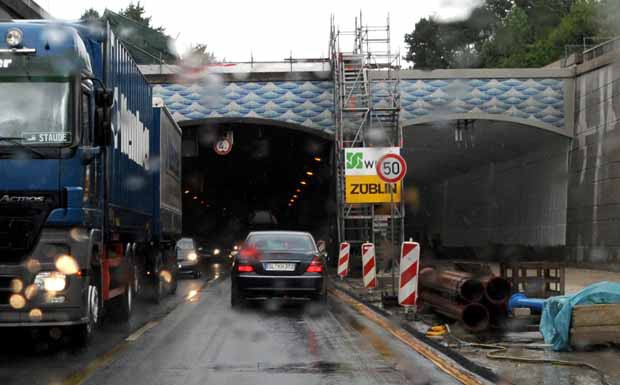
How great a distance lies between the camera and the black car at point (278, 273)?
1603 cm

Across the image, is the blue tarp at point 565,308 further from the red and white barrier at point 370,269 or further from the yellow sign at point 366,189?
the yellow sign at point 366,189

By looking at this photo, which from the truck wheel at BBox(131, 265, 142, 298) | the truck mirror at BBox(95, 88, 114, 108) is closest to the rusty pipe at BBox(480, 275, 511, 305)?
the truck mirror at BBox(95, 88, 114, 108)

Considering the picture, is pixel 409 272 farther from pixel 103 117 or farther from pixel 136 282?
pixel 103 117

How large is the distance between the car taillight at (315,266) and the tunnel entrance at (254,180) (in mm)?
20353

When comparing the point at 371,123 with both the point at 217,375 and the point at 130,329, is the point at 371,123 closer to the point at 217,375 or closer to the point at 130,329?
the point at 130,329

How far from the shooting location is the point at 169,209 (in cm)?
1947

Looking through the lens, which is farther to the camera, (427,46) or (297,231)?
(427,46)

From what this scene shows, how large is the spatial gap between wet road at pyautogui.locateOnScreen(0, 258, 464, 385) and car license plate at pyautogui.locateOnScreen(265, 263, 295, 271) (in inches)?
67.7

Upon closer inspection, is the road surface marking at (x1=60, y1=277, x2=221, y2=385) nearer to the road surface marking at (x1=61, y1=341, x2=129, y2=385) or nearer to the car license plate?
the road surface marking at (x1=61, y1=341, x2=129, y2=385)

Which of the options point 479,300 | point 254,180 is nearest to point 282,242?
point 479,300

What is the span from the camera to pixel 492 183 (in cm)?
4288

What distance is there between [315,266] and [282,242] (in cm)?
89

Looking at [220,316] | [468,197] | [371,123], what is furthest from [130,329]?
[468,197]

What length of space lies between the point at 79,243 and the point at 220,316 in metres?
5.42
